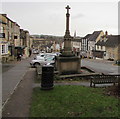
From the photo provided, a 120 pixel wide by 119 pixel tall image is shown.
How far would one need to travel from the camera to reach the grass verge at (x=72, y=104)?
6281 mm

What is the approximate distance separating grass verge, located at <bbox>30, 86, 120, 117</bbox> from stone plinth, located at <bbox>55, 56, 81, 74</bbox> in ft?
16.3

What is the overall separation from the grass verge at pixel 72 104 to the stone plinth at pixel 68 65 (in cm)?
498

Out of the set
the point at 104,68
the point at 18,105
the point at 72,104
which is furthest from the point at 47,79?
the point at 104,68

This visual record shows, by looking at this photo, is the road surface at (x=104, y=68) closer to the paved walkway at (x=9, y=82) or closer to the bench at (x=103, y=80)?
the bench at (x=103, y=80)

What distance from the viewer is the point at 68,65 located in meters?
14.0

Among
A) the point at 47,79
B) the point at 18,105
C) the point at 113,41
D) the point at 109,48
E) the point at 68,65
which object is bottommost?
the point at 18,105

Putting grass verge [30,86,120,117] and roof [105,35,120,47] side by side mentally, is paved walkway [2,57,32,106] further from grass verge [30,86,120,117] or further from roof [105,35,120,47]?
roof [105,35,120,47]

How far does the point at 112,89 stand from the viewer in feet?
30.7

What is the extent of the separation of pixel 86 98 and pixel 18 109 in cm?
298

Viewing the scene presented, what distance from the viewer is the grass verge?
628cm

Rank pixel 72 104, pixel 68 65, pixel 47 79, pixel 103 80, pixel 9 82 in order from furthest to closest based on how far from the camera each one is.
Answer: pixel 68 65
pixel 9 82
pixel 103 80
pixel 47 79
pixel 72 104

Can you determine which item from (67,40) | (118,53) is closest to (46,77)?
(67,40)

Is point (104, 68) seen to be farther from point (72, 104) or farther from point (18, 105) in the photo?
point (18, 105)

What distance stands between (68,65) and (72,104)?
6.96 m
